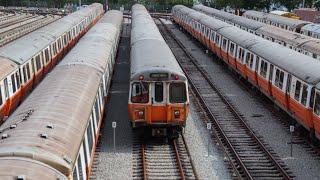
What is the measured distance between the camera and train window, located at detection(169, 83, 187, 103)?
1565cm

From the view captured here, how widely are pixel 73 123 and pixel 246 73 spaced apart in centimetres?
1565

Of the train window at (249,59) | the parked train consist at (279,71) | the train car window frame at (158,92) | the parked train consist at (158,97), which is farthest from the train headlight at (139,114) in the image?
the train window at (249,59)

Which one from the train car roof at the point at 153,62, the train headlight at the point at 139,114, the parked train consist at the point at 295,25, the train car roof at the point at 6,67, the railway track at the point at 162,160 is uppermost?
the train car roof at the point at 153,62

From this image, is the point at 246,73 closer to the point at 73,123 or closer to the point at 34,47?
the point at 34,47

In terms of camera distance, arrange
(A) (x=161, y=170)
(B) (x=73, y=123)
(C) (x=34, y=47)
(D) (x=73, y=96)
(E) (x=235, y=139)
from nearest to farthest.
A: (B) (x=73, y=123)
(D) (x=73, y=96)
(A) (x=161, y=170)
(E) (x=235, y=139)
(C) (x=34, y=47)

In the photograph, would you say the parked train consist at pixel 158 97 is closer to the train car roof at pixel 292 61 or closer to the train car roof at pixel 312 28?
the train car roof at pixel 292 61

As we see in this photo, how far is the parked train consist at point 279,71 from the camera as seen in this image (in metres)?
16.0

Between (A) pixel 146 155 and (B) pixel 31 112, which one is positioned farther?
(A) pixel 146 155

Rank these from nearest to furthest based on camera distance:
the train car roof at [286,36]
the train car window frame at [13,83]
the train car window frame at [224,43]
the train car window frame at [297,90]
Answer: the train car window frame at [297,90]
the train car window frame at [13,83]
the train car roof at [286,36]
the train car window frame at [224,43]

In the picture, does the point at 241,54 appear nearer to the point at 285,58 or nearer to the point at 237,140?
the point at 285,58

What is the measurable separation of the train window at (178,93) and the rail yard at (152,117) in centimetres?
3

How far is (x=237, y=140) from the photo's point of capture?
1730 cm

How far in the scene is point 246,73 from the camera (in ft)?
80.6

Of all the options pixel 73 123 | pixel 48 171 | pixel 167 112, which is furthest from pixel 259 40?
pixel 48 171
